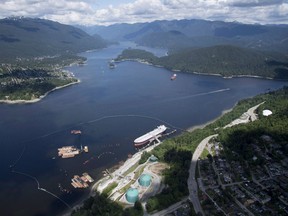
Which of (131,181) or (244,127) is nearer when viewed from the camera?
(131,181)

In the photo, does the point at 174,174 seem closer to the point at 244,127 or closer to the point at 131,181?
the point at 131,181

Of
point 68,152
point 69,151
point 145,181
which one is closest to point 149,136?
point 69,151

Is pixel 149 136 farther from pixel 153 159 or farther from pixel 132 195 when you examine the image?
pixel 132 195

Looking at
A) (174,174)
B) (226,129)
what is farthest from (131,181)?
(226,129)

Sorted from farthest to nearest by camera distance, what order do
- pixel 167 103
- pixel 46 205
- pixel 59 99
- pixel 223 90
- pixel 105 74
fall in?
pixel 105 74 → pixel 223 90 → pixel 59 99 → pixel 167 103 → pixel 46 205

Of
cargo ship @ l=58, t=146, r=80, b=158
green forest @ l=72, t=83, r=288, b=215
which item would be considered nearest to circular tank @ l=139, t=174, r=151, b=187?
green forest @ l=72, t=83, r=288, b=215

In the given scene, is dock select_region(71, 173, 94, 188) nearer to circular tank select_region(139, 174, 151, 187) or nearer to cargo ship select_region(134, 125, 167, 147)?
circular tank select_region(139, 174, 151, 187)
